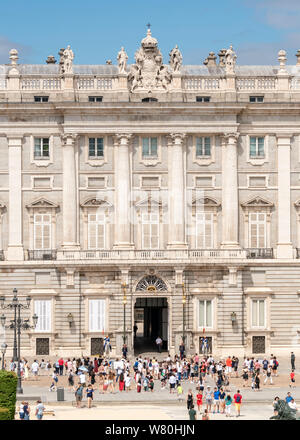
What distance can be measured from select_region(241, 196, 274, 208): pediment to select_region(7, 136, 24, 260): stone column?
17.0 metres

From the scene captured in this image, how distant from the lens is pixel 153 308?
263 ft

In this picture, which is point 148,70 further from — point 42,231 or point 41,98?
point 42,231

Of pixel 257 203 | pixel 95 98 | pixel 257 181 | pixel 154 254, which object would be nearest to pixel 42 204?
pixel 95 98

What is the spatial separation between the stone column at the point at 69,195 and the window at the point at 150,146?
539 centimetres

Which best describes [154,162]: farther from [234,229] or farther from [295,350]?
[295,350]

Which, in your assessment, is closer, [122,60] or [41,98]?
[122,60]

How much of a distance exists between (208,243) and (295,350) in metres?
10.4

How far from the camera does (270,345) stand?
7712 cm

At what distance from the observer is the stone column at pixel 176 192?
253 feet

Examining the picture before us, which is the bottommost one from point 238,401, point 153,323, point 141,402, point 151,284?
point 141,402

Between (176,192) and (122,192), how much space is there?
4080 millimetres

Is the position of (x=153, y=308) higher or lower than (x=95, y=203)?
lower

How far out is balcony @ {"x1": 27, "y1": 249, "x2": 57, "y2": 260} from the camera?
252 ft
